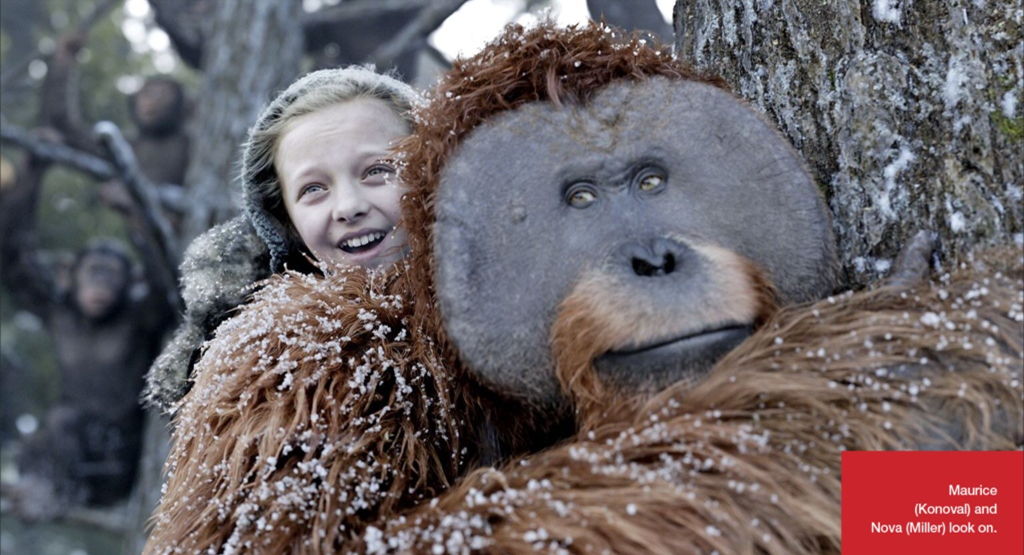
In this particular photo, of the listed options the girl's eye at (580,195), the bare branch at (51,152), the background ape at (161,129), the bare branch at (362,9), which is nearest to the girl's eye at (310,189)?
the girl's eye at (580,195)

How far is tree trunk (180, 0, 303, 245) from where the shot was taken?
5309 millimetres

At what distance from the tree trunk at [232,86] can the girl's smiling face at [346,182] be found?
336 centimetres

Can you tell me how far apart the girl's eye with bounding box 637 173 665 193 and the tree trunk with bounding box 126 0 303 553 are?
410 cm

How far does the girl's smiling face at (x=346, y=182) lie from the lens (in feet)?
6.45

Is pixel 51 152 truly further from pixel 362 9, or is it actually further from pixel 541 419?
pixel 541 419

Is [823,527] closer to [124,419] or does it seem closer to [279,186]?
[279,186]

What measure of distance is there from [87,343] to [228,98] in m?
3.83

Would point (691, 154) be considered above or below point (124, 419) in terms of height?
above

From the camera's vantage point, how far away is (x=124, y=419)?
320 inches

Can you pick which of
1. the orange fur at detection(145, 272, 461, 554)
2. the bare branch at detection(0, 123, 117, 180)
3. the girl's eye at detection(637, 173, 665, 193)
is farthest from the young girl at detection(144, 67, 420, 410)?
the bare branch at detection(0, 123, 117, 180)

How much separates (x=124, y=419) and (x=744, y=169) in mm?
7563

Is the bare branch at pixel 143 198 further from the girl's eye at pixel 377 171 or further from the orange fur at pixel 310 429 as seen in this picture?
the orange fur at pixel 310 429

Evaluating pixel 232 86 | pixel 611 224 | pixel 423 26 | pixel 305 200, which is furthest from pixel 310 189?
pixel 423 26

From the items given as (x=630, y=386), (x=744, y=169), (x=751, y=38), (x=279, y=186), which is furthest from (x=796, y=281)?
(x=279, y=186)
